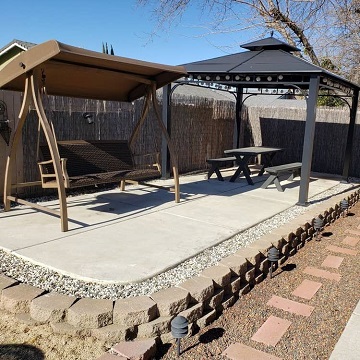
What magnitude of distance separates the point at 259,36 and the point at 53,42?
11.2 metres

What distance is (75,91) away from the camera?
5773 mm

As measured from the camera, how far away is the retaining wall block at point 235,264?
11.1ft

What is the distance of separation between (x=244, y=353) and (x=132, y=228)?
2.34 metres

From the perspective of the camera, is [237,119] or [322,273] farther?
[237,119]

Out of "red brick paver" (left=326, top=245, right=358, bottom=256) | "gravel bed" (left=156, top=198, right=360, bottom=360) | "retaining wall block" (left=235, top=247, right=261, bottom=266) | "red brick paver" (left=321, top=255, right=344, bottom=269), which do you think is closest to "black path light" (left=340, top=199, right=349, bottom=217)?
"red brick paver" (left=326, top=245, right=358, bottom=256)

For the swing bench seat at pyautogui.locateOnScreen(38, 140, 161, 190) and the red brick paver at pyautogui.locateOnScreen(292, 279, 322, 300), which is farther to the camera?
the swing bench seat at pyautogui.locateOnScreen(38, 140, 161, 190)

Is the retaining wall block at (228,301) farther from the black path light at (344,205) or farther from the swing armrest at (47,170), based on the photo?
the black path light at (344,205)

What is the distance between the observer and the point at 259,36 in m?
13.4

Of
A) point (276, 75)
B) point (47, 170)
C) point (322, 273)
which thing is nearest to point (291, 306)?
point (322, 273)

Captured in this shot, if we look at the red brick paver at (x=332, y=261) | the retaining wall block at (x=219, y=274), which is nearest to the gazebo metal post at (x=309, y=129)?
the red brick paver at (x=332, y=261)

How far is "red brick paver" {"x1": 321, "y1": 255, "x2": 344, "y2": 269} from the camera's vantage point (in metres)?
4.27

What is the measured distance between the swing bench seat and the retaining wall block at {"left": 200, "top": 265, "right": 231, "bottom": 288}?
2.03 m

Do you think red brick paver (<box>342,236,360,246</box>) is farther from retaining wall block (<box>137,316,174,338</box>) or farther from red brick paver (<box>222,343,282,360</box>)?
retaining wall block (<box>137,316,174,338</box>)

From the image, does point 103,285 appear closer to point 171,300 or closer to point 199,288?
point 171,300
